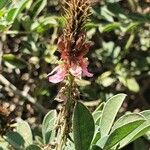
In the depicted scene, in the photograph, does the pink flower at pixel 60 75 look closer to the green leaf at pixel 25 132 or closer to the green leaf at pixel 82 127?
the green leaf at pixel 82 127

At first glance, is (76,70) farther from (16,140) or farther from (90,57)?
(90,57)

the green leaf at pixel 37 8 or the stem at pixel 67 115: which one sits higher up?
the green leaf at pixel 37 8

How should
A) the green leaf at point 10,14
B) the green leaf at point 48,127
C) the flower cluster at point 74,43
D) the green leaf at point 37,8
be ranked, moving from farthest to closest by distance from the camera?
the green leaf at point 37,8 → the green leaf at point 10,14 → the green leaf at point 48,127 → the flower cluster at point 74,43

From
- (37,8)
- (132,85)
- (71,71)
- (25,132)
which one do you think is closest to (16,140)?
(25,132)

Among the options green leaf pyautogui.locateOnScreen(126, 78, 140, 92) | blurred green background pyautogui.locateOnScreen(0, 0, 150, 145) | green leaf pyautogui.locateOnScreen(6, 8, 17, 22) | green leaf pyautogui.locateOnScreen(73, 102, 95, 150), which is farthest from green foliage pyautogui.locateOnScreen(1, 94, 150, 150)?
green leaf pyautogui.locateOnScreen(126, 78, 140, 92)

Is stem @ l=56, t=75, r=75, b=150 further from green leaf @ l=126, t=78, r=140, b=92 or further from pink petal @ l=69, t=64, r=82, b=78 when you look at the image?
green leaf @ l=126, t=78, r=140, b=92

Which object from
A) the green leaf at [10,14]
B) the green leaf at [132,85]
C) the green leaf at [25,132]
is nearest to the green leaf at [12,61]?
the green leaf at [132,85]
